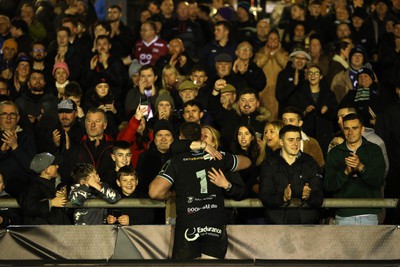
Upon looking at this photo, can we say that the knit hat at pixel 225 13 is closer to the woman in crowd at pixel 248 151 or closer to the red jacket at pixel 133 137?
the red jacket at pixel 133 137

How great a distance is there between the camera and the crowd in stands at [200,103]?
10984mm

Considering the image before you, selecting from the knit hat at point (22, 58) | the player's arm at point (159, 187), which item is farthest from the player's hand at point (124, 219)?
the knit hat at point (22, 58)

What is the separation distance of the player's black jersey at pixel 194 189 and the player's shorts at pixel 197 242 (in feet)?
0.23

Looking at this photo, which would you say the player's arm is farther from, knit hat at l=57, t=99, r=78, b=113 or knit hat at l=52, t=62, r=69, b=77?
knit hat at l=52, t=62, r=69, b=77

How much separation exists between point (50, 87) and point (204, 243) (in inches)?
255

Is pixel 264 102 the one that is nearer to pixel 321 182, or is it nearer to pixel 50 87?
pixel 50 87

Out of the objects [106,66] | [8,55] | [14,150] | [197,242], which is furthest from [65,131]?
[8,55]

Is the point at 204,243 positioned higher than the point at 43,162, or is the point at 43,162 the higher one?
the point at 43,162

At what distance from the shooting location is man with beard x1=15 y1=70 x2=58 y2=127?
14985mm

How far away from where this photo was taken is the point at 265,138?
39.7ft

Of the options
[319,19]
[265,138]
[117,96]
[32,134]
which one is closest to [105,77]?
[117,96]

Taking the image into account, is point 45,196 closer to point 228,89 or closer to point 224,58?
point 228,89

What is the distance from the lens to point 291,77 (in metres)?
15.5

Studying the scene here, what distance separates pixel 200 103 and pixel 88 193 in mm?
3123
